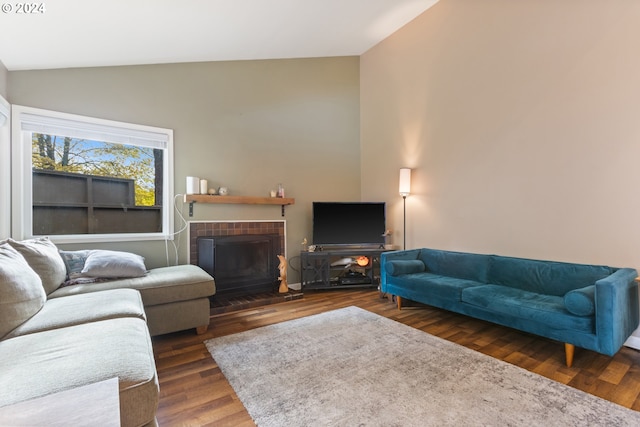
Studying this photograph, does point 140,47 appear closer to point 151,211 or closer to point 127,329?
point 151,211

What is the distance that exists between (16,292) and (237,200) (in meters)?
2.29

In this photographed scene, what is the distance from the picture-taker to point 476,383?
1.85m

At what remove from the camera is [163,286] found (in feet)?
8.24

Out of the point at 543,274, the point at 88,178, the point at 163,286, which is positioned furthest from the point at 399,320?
the point at 88,178

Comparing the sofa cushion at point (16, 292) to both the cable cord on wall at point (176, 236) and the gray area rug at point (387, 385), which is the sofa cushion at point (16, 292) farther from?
the cable cord on wall at point (176, 236)

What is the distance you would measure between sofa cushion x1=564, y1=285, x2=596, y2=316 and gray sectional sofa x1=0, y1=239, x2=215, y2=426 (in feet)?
8.55

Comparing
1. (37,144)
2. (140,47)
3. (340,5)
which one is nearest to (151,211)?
(37,144)

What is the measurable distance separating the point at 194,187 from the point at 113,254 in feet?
3.61

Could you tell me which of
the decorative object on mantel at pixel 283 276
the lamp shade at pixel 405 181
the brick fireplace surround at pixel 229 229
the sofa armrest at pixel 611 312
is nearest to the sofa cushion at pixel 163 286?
the brick fireplace surround at pixel 229 229

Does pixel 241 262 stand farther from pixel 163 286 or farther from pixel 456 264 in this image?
pixel 456 264

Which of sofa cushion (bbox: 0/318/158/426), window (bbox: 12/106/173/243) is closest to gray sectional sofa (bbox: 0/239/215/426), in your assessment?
sofa cushion (bbox: 0/318/158/426)

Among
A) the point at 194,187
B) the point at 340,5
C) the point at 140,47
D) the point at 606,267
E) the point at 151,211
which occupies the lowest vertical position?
the point at 606,267

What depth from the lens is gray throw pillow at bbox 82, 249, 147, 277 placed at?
2510 mm

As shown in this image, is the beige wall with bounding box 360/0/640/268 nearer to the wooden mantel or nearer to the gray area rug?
the gray area rug
